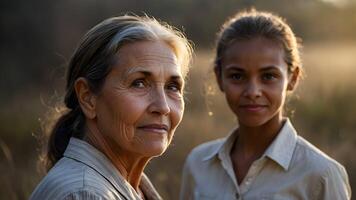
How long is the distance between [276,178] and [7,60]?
13.0 metres

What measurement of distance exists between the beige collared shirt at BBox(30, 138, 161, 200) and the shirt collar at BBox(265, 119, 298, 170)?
115 centimetres

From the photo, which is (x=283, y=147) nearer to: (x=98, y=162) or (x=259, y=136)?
(x=259, y=136)

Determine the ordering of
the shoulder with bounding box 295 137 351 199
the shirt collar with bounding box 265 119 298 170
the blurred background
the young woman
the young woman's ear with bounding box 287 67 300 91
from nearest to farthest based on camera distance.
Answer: the shoulder with bounding box 295 137 351 199 → the young woman → the shirt collar with bounding box 265 119 298 170 → the young woman's ear with bounding box 287 67 300 91 → the blurred background

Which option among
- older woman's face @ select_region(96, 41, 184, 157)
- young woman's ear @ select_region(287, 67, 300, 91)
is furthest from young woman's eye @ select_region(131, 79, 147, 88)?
young woman's ear @ select_region(287, 67, 300, 91)

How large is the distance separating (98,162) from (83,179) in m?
0.21

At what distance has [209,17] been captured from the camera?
62.0 feet

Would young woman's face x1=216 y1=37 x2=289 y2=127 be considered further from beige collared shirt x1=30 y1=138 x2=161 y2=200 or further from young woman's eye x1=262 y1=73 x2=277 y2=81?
beige collared shirt x1=30 y1=138 x2=161 y2=200

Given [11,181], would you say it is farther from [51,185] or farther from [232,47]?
[51,185]

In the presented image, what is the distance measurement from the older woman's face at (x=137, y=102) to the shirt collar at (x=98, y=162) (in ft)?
0.36

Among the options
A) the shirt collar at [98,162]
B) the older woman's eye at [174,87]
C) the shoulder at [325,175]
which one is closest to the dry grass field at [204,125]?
the shoulder at [325,175]

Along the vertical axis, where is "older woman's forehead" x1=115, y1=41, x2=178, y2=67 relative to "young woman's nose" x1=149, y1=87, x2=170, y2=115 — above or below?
above

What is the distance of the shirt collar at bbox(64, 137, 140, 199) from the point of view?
7.89ft

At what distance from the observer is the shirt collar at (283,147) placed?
11.5 ft

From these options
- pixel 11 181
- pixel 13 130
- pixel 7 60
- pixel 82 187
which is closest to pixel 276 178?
pixel 82 187
